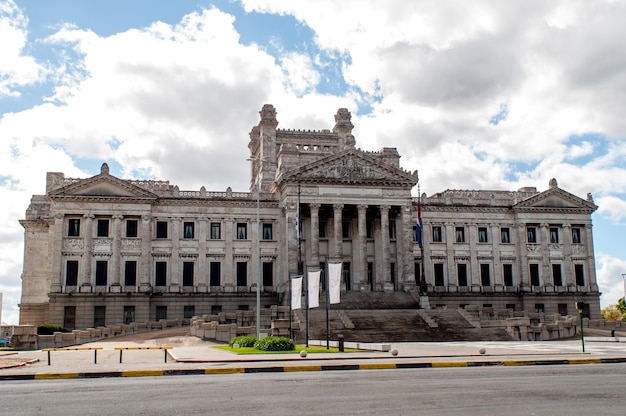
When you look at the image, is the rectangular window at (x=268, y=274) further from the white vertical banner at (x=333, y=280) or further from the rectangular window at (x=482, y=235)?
the white vertical banner at (x=333, y=280)

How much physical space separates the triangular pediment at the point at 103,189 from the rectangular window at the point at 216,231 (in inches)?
258

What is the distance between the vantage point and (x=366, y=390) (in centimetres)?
1855

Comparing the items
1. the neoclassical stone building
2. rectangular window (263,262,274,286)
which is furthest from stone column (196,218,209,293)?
rectangular window (263,262,274,286)

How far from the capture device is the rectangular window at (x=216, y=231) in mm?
71125

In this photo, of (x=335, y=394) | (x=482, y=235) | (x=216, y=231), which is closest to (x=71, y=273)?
(x=216, y=231)

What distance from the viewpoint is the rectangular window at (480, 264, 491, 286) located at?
249ft

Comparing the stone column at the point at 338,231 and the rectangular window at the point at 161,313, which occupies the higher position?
the stone column at the point at 338,231

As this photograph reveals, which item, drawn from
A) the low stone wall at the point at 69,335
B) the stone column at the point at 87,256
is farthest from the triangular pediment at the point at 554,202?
the stone column at the point at 87,256

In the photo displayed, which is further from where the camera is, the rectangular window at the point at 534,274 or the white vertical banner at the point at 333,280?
the rectangular window at the point at 534,274

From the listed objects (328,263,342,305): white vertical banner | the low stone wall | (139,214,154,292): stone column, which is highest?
(139,214,154,292): stone column

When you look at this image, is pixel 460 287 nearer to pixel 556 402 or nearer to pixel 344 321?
pixel 344 321

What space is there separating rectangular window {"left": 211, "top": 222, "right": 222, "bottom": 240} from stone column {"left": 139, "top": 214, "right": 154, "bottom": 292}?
20.4ft

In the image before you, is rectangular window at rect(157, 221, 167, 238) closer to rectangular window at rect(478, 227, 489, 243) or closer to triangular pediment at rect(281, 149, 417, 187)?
triangular pediment at rect(281, 149, 417, 187)

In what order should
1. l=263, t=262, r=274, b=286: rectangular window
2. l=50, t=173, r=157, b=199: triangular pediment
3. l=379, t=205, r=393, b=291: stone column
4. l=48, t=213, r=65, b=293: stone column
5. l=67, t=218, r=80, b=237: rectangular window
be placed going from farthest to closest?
l=263, t=262, r=274, b=286: rectangular window, l=379, t=205, r=393, b=291: stone column, l=67, t=218, r=80, b=237: rectangular window, l=50, t=173, r=157, b=199: triangular pediment, l=48, t=213, r=65, b=293: stone column
